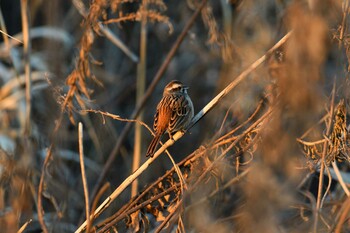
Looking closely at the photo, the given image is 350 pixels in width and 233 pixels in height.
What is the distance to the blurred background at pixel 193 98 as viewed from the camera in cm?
155

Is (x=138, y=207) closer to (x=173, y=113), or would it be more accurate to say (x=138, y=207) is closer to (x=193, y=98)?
(x=173, y=113)

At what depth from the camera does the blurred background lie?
1547 millimetres

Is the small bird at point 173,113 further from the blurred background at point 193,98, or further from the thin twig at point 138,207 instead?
the thin twig at point 138,207

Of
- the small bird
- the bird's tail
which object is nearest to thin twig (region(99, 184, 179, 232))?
the bird's tail

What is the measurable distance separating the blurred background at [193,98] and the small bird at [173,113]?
0.61 ft

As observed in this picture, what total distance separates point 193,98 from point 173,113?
2.30 m

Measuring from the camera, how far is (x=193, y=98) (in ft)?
19.8

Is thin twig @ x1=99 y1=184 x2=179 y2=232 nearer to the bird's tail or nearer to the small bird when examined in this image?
the bird's tail

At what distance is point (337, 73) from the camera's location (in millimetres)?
2115

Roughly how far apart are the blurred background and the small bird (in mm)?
185

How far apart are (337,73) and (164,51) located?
440cm

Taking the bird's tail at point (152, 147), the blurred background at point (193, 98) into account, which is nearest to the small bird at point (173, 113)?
the bird's tail at point (152, 147)

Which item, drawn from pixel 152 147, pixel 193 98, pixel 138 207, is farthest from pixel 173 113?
pixel 193 98

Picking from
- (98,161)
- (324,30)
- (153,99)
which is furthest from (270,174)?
(153,99)
